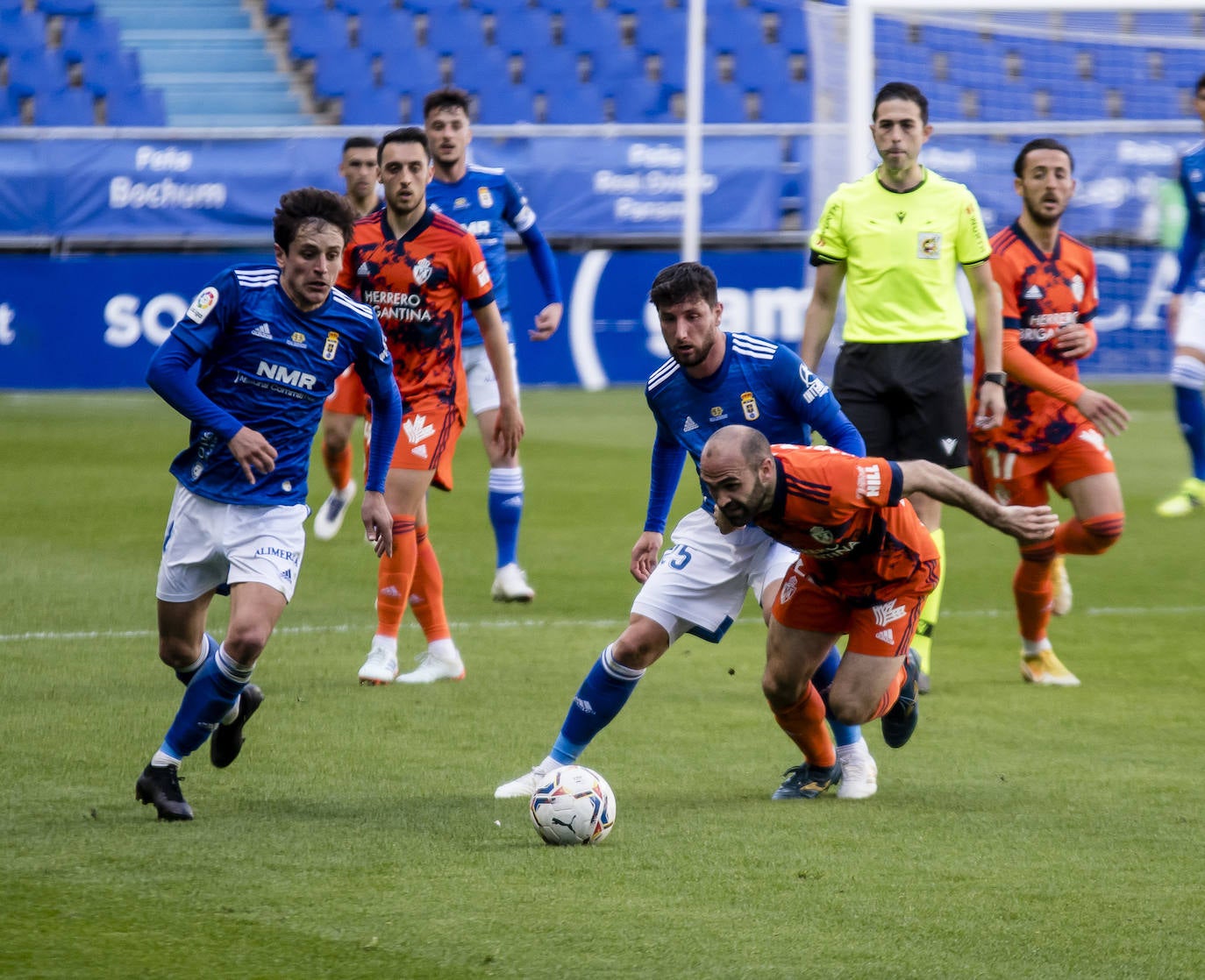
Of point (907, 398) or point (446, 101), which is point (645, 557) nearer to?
point (907, 398)

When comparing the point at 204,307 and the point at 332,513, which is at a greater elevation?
the point at 204,307

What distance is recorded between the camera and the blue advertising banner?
62.0 ft

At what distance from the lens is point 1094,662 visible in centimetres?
754

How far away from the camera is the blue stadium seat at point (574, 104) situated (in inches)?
949

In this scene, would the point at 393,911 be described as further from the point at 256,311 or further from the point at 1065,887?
the point at 256,311

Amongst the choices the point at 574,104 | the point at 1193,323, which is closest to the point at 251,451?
the point at 1193,323

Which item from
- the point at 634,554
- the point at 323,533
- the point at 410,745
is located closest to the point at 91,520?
the point at 323,533

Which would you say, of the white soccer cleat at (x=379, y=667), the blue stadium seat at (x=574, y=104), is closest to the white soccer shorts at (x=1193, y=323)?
the white soccer cleat at (x=379, y=667)

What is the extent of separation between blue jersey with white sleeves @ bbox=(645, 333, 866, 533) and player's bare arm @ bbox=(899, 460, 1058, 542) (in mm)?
467

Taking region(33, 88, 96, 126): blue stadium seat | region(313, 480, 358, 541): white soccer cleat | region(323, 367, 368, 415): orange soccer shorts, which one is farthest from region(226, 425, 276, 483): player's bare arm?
region(33, 88, 96, 126): blue stadium seat

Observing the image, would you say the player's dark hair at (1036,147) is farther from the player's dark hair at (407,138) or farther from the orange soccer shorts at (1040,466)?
the player's dark hair at (407,138)

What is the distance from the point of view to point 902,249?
6.88 meters

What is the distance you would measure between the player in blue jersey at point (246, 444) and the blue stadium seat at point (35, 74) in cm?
1902

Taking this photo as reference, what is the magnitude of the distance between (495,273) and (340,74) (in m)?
16.3
